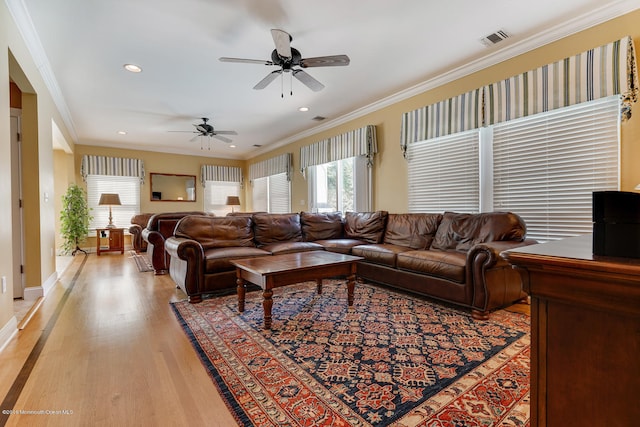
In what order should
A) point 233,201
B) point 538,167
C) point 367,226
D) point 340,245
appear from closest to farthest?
point 538,167, point 340,245, point 367,226, point 233,201

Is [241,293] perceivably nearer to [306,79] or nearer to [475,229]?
[306,79]

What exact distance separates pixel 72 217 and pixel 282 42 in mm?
6058

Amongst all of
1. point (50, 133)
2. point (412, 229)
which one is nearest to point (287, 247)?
point (412, 229)

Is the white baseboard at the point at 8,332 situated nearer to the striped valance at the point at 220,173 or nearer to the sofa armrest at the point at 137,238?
the sofa armrest at the point at 137,238

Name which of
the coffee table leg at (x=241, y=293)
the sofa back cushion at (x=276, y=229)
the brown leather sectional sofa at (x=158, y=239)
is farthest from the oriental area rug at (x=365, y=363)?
the brown leather sectional sofa at (x=158, y=239)

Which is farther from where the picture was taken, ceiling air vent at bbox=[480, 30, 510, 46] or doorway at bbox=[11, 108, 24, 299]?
doorway at bbox=[11, 108, 24, 299]

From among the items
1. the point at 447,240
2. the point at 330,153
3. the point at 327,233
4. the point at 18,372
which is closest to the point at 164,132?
the point at 330,153

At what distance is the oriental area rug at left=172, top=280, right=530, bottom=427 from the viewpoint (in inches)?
56.0

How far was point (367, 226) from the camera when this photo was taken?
4.59 metres

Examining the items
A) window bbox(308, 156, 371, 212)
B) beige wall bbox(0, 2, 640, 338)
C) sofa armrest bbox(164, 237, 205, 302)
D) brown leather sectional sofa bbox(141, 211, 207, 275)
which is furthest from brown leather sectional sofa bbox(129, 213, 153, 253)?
sofa armrest bbox(164, 237, 205, 302)

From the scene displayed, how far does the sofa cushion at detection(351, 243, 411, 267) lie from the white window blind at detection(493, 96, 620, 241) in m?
1.32

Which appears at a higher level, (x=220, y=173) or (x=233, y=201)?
(x=220, y=173)

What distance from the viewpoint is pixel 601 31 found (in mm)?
2666

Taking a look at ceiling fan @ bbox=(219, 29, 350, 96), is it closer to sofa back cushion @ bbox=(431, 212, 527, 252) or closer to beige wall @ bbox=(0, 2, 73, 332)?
beige wall @ bbox=(0, 2, 73, 332)
